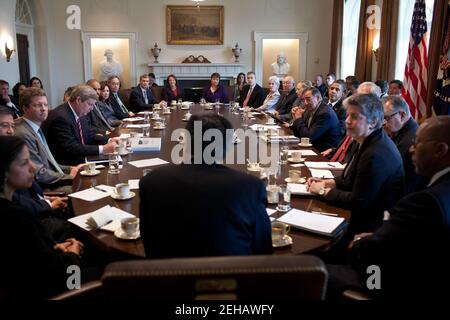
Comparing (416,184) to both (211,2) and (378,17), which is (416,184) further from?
(211,2)

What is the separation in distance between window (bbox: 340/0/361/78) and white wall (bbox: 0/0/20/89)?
7.44 meters

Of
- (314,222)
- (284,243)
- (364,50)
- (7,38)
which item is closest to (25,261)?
(284,243)

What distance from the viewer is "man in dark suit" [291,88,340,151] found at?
458 cm

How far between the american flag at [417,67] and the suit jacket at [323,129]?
2.47 m

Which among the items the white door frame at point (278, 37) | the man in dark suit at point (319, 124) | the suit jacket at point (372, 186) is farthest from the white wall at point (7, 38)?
the suit jacket at point (372, 186)

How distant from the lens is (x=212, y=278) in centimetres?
113

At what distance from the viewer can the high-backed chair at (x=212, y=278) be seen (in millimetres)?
1114

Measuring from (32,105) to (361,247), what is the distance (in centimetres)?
253

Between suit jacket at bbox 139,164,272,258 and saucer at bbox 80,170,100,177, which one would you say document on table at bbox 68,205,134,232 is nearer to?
suit jacket at bbox 139,164,272,258

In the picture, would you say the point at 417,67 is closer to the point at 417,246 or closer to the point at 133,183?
the point at 133,183

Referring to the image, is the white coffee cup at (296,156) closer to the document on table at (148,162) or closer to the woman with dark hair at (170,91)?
the document on table at (148,162)

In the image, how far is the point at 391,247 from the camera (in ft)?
5.92

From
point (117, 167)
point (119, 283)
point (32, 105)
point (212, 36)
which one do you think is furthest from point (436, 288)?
point (212, 36)

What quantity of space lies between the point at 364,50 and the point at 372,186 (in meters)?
7.23
